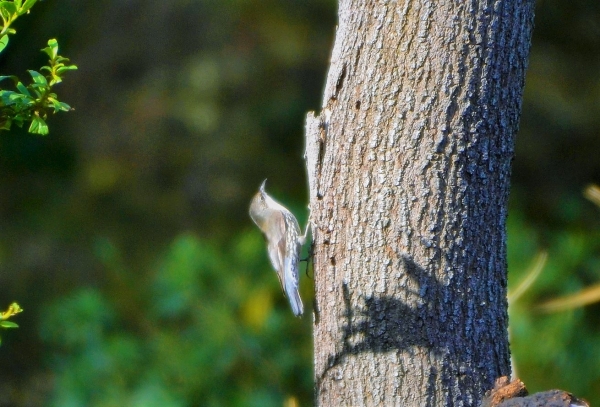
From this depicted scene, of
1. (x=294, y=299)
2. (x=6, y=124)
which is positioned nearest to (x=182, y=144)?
(x=294, y=299)

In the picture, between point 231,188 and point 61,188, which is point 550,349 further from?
point 61,188

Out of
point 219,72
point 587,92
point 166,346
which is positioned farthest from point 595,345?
point 219,72

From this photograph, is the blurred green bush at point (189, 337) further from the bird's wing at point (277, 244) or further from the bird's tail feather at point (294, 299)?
the bird's tail feather at point (294, 299)

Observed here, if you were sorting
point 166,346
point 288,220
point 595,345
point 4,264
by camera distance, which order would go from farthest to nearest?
point 4,264 → point 595,345 → point 166,346 → point 288,220

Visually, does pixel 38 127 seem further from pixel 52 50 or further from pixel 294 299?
pixel 294 299

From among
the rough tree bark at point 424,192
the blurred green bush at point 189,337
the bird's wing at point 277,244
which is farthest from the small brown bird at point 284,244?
the blurred green bush at point 189,337

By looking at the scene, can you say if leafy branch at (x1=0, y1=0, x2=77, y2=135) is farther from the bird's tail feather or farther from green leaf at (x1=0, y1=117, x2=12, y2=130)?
the bird's tail feather

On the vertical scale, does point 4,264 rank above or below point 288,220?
above

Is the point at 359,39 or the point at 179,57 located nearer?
the point at 359,39
